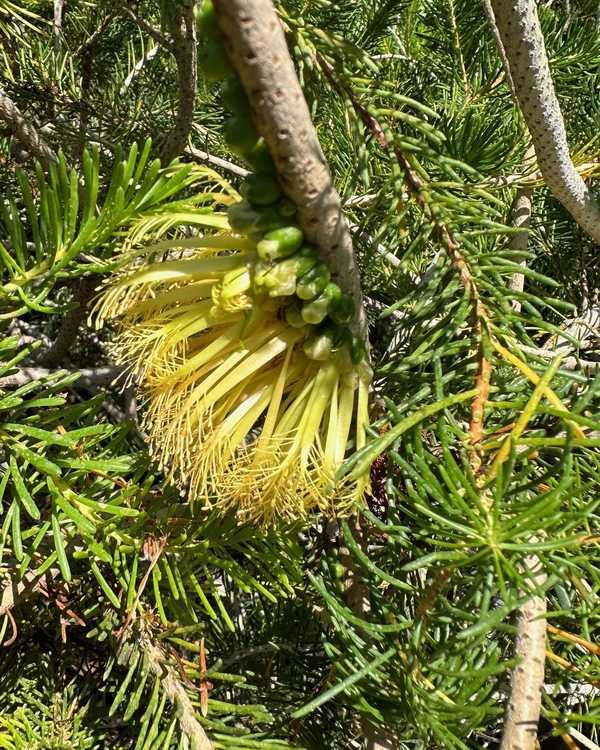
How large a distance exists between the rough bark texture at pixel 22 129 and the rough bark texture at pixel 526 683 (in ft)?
1.99

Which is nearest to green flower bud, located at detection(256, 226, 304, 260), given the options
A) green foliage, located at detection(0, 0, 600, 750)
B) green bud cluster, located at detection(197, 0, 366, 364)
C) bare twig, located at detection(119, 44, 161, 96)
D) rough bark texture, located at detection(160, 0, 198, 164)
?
green bud cluster, located at detection(197, 0, 366, 364)

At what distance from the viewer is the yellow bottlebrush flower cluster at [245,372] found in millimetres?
432

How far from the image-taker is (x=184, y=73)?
0.62 metres

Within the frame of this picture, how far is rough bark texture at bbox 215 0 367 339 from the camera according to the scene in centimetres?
30

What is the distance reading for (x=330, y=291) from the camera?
1.35 feet

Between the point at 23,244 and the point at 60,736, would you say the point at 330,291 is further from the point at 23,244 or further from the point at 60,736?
the point at 60,736

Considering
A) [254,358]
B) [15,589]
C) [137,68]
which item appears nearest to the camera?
[254,358]

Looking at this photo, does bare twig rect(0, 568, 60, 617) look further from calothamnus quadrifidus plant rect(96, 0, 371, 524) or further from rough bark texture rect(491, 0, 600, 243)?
rough bark texture rect(491, 0, 600, 243)

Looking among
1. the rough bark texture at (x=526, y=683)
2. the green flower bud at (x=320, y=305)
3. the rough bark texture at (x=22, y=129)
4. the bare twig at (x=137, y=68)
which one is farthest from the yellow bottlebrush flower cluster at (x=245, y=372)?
the bare twig at (x=137, y=68)

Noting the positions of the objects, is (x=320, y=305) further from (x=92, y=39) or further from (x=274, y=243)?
(x=92, y=39)

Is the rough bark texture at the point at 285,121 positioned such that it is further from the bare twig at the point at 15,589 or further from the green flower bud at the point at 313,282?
the bare twig at the point at 15,589

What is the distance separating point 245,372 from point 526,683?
285 mm

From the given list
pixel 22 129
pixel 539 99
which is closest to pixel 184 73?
pixel 22 129

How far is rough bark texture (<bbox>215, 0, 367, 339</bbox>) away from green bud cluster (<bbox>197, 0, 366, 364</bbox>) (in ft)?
0.04
